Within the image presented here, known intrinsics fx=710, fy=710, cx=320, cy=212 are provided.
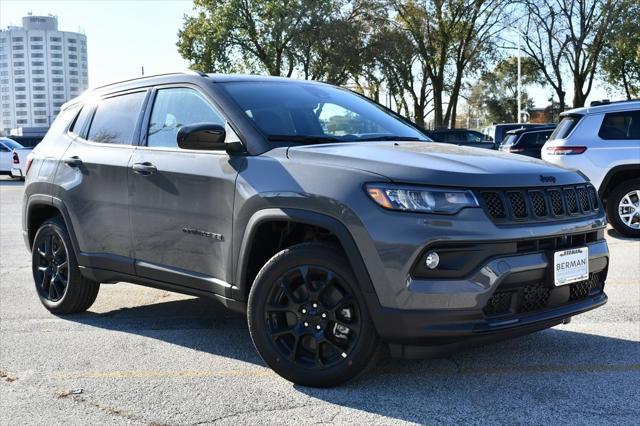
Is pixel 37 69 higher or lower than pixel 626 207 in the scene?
higher

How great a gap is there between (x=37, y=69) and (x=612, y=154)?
4884 inches

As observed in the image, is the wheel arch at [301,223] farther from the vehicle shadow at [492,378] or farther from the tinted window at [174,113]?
the tinted window at [174,113]

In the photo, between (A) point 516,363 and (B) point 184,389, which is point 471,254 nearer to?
(A) point 516,363

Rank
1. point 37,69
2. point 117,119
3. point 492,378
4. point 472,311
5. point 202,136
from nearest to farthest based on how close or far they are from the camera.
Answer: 1. point 472,311
2. point 492,378
3. point 202,136
4. point 117,119
5. point 37,69

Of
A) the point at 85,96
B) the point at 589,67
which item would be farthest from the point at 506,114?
the point at 85,96

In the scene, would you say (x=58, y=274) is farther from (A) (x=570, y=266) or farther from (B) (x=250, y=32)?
(B) (x=250, y=32)

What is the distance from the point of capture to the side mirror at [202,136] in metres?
4.04

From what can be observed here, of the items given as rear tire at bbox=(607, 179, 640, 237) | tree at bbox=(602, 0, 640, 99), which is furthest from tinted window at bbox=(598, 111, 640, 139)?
tree at bbox=(602, 0, 640, 99)

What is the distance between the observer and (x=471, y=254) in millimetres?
3359

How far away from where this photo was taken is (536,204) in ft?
11.8

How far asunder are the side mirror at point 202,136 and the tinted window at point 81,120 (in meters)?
1.79

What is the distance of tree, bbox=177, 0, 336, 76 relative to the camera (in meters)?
38.8

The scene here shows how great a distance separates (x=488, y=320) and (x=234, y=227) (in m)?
1.49

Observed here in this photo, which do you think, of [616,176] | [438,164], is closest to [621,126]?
[616,176]
